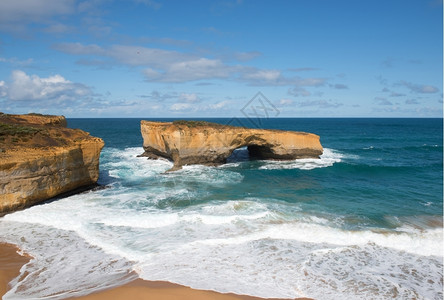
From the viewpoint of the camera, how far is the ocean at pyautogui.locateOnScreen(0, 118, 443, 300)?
8.83 metres

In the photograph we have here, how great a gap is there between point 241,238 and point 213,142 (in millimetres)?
14139

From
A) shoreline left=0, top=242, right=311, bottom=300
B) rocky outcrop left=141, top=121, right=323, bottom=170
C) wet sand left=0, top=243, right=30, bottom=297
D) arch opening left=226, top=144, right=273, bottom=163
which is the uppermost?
rocky outcrop left=141, top=121, right=323, bottom=170

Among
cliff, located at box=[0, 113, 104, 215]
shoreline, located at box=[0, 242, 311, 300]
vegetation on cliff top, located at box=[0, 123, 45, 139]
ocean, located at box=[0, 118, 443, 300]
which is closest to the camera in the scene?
shoreline, located at box=[0, 242, 311, 300]

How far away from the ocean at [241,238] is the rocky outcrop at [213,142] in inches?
171

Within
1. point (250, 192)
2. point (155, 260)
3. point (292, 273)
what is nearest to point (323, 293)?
point (292, 273)

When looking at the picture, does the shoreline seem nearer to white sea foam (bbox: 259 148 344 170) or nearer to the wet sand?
the wet sand

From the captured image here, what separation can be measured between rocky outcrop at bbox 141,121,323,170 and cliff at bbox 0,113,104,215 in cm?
775

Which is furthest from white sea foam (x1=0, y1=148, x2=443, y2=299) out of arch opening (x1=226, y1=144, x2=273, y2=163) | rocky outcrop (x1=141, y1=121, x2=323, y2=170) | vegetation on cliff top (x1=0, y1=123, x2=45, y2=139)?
arch opening (x1=226, y1=144, x2=273, y2=163)

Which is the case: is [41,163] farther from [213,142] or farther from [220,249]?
[213,142]

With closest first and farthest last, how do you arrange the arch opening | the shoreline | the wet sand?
the shoreline < the wet sand < the arch opening

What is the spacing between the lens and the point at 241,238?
11.5m

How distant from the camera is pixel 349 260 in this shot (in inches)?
404

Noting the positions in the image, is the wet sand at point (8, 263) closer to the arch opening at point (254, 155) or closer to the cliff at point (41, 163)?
the cliff at point (41, 163)

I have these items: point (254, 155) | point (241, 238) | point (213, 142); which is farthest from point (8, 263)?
point (254, 155)
